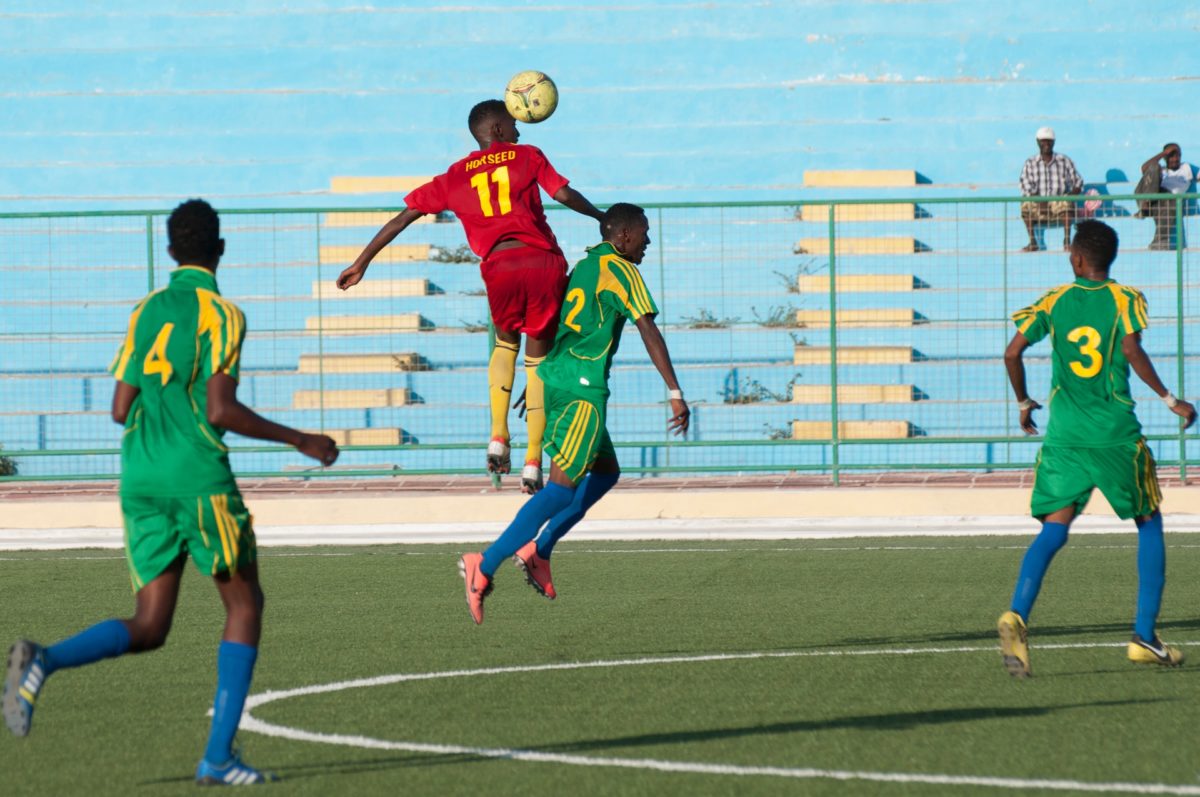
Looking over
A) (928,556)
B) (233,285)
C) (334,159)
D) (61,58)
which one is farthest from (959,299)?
(61,58)

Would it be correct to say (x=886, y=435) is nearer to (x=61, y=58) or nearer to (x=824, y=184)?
(x=824, y=184)

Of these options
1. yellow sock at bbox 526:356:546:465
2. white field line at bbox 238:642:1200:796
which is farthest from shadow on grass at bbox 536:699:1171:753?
yellow sock at bbox 526:356:546:465

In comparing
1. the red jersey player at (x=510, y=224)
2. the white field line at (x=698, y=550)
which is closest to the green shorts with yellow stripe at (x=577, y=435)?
the red jersey player at (x=510, y=224)

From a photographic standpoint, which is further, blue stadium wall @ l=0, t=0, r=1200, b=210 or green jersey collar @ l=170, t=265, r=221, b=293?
blue stadium wall @ l=0, t=0, r=1200, b=210

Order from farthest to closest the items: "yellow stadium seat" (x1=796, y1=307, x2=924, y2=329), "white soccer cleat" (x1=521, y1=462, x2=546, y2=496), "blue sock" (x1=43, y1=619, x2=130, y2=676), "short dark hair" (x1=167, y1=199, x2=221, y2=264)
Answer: "yellow stadium seat" (x1=796, y1=307, x2=924, y2=329) < "white soccer cleat" (x1=521, y1=462, x2=546, y2=496) < "short dark hair" (x1=167, y1=199, x2=221, y2=264) < "blue sock" (x1=43, y1=619, x2=130, y2=676)

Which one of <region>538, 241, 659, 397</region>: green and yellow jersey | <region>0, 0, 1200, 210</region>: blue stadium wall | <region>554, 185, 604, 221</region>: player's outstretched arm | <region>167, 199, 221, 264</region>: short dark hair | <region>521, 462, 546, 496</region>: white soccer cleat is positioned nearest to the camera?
<region>167, 199, 221, 264</region>: short dark hair

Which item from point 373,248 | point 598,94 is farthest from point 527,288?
point 598,94

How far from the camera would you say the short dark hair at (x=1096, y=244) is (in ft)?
25.7

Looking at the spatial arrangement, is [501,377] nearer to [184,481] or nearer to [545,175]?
[545,175]

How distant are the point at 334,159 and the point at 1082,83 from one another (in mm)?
9331

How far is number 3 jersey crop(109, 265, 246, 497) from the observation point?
18.3ft

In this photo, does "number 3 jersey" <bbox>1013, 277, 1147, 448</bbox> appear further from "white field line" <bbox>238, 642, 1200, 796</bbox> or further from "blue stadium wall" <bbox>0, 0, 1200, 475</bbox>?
"blue stadium wall" <bbox>0, 0, 1200, 475</bbox>

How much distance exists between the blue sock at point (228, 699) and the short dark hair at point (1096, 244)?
12.8ft

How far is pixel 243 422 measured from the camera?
18.1 feet
